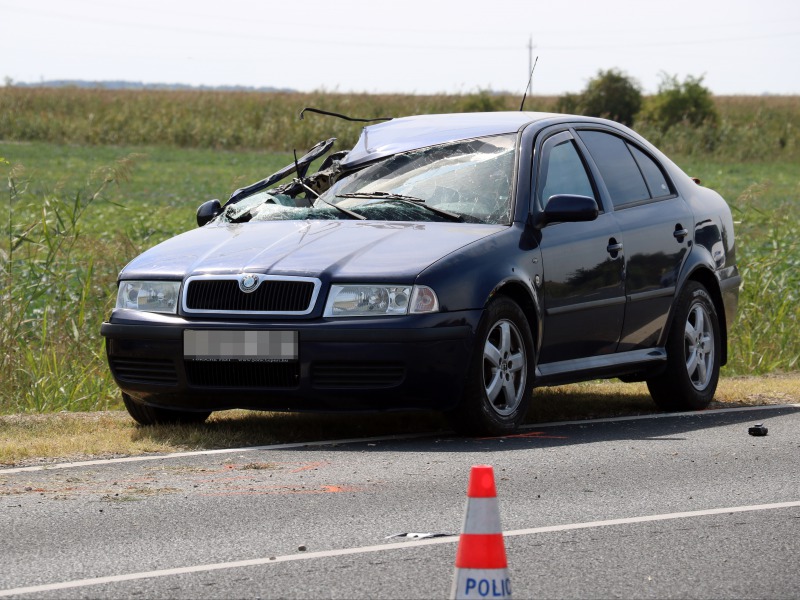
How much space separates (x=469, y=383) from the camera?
27.1ft

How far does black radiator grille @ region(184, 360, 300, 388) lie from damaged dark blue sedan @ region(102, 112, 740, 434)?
0.03ft

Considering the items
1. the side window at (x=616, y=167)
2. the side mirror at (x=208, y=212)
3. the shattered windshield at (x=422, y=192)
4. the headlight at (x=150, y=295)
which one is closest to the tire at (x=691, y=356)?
the side window at (x=616, y=167)

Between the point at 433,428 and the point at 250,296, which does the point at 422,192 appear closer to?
the point at 433,428

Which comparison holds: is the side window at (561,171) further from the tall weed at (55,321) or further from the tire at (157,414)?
the tall weed at (55,321)

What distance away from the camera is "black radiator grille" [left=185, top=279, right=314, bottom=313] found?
26.8 feet

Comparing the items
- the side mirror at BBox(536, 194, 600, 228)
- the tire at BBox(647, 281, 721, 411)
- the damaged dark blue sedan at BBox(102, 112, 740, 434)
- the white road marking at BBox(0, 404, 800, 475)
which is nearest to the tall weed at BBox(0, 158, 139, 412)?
the damaged dark blue sedan at BBox(102, 112, 740, 434)

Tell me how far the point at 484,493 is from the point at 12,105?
5525 cm

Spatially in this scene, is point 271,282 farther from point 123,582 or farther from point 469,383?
point 123,582

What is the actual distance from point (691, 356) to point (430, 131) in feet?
7.65

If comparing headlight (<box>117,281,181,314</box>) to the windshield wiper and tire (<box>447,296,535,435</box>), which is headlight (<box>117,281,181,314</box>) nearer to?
the windshield wiper

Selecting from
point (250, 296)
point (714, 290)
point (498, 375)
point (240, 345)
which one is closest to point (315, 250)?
point (250, 296)

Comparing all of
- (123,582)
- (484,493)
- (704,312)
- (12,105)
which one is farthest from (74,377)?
(12,105)

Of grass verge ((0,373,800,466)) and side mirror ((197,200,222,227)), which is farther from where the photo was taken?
side mirror ((197,200,222,227))

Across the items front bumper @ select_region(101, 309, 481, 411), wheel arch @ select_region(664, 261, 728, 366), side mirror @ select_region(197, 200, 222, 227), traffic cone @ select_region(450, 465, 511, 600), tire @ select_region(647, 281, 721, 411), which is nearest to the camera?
traffic cone @ select_region(450, 465, 511, 600)
